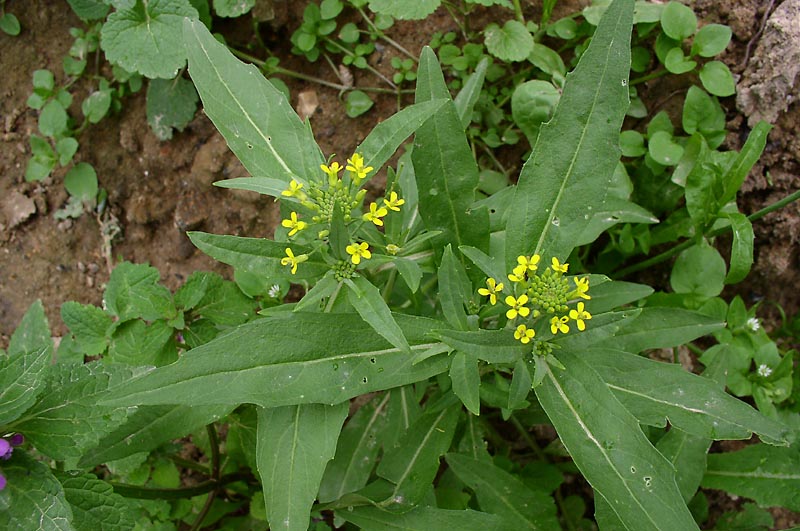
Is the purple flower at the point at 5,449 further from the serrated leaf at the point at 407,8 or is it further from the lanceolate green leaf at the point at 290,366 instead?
the serrated leaf at the point at 407,8

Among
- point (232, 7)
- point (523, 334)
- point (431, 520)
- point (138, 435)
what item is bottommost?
point (431, 520)

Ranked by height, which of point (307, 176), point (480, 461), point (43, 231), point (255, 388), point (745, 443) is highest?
point (307, 176)

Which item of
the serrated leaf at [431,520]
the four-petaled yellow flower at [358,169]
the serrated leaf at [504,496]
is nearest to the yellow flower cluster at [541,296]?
the four-petaled yellow flower at [358,169]

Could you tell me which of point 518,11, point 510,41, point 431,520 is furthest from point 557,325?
point 518,11

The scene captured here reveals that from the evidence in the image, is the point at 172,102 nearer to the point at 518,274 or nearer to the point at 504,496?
the point at 518,274

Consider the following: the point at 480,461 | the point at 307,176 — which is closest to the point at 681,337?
the point at 480,461

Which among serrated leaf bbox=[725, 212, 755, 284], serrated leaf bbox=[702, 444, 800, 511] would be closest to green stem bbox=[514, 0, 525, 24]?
serrated leaf bbox=[725, 212, 755, 284]

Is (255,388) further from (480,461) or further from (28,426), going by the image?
(480,461)
